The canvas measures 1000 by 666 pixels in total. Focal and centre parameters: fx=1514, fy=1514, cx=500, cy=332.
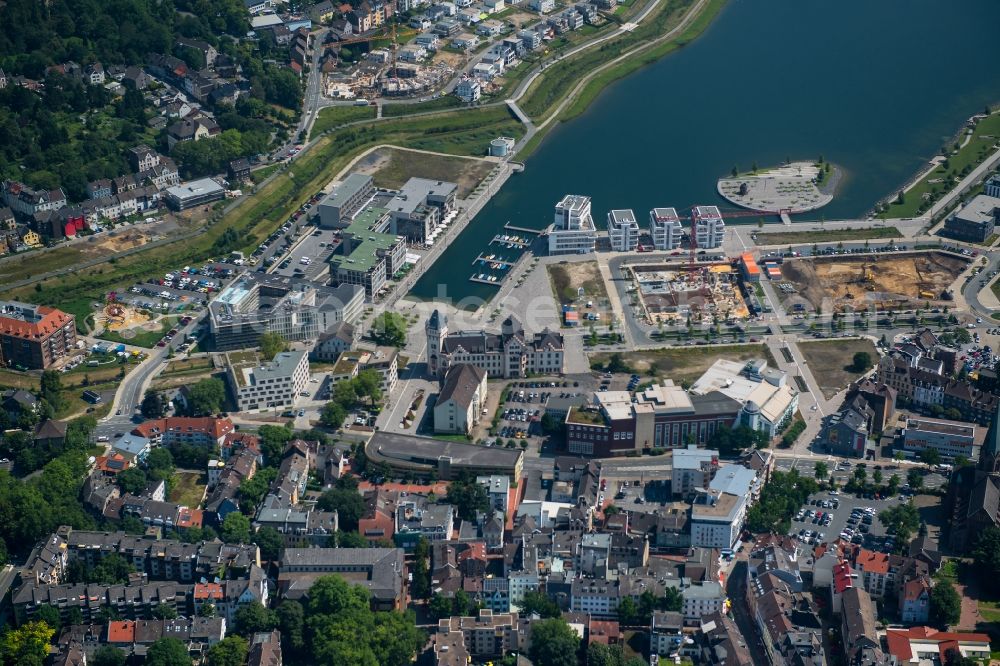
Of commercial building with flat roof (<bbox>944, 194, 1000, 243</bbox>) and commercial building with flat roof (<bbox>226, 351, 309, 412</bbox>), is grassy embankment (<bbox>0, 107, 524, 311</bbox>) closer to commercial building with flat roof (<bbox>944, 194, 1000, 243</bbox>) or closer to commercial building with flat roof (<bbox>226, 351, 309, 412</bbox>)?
commercial building with flat roof (<bbox>226, 351, 309, 412</bbox>)

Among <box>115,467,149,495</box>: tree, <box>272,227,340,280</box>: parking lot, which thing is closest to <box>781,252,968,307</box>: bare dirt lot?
<box>272,227,340,280</box>: parking lot

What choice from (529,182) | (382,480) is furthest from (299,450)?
(529,182)

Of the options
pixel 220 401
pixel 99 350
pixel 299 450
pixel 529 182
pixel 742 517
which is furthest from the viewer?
pixel 529 182

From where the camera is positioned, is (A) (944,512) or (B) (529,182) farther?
(B) (529,182)

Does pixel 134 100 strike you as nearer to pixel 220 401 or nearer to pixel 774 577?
pixel 220 401

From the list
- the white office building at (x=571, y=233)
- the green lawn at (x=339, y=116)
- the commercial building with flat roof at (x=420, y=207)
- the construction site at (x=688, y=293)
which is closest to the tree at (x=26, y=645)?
the construction site at (x=688, y=293)

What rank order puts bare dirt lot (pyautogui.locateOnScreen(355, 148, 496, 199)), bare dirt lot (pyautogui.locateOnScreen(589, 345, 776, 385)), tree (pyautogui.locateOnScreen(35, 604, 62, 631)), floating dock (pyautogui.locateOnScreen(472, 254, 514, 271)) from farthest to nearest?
bare dirt lot (pyautogui.locateOnScreen(355, 148, 496, 199)), floating dock (pyautogui.locateOnScreen(472, 254, 514, 271)), bare dirt lot (pyautogui.locateOnScreen(589, 345, 776, 385)), tree (pyautogui.locateOnScreen(35, 604, 62, 631))

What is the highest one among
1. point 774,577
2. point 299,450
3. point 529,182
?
point 529,182

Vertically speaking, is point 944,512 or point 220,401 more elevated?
point 220,401
